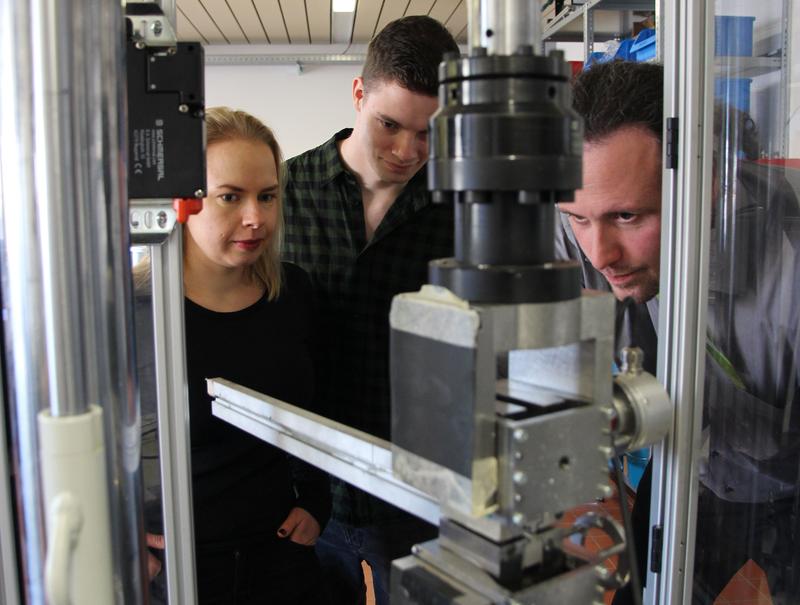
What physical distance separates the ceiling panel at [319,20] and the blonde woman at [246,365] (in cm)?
366

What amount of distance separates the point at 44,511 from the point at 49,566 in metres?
0.04

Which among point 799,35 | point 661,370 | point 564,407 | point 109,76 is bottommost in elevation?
point 661,370

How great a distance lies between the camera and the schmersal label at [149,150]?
28.0 inches

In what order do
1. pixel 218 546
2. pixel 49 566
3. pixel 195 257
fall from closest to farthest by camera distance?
1. pixel 49 566
2. pixel 218 546
3. pixel 195 257

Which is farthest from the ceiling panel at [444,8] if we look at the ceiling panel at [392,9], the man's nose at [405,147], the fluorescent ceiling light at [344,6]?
the man's nose at [405,147]

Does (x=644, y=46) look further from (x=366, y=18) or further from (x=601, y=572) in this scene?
(x=366, y=18)

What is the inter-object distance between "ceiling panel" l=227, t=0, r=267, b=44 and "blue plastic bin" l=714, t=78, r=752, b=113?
3906mm

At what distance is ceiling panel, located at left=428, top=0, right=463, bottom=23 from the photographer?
4406 mm

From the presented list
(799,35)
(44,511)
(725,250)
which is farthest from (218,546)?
(799,35)

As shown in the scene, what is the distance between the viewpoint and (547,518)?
1.56ft

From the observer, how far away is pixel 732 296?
3.82 feet

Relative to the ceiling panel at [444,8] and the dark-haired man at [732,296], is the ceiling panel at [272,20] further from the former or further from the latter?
the dark-haired man at [732,296]

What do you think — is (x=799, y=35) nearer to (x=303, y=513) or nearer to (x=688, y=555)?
(x=688, y=555)

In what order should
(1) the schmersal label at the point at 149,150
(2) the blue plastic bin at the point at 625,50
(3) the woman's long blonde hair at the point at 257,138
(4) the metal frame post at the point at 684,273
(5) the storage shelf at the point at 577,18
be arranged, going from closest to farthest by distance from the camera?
(1) the schmersal label at the point at 149,150, (4) the metal frame post at the point at 684,273, (3) the woman's long blonde hair at the point at 257,138, (2) the blue plastic bin at the point at 625,50, (5) the storage shelf at the point at 577,18
